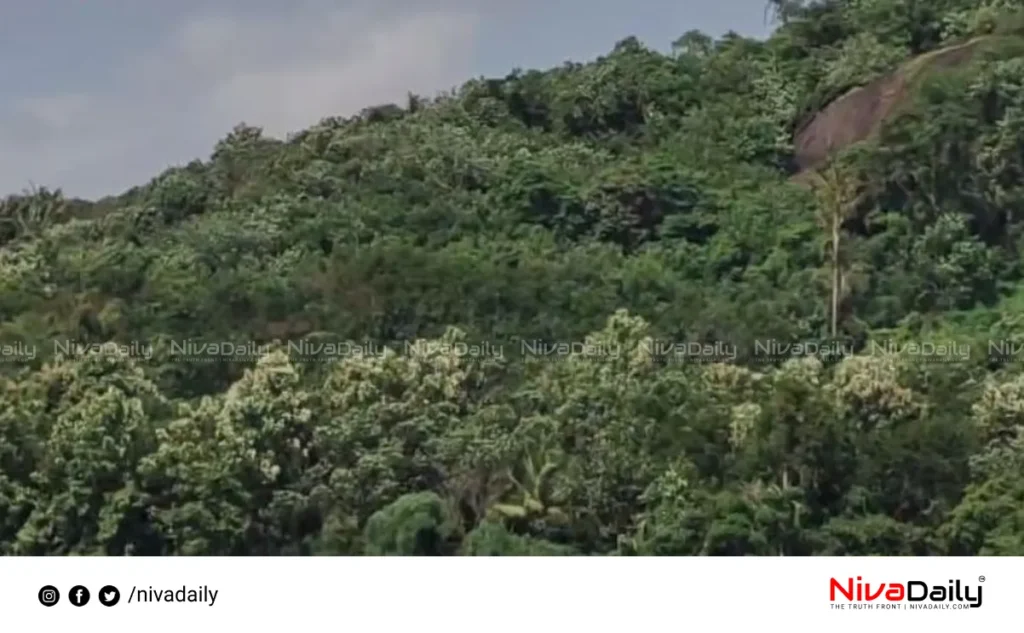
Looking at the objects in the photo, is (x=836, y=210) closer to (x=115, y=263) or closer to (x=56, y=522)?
A: (x=115, y=263)

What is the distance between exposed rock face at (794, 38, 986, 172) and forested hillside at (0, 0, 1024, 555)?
0.40ft

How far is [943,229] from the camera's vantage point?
6.53 metres
